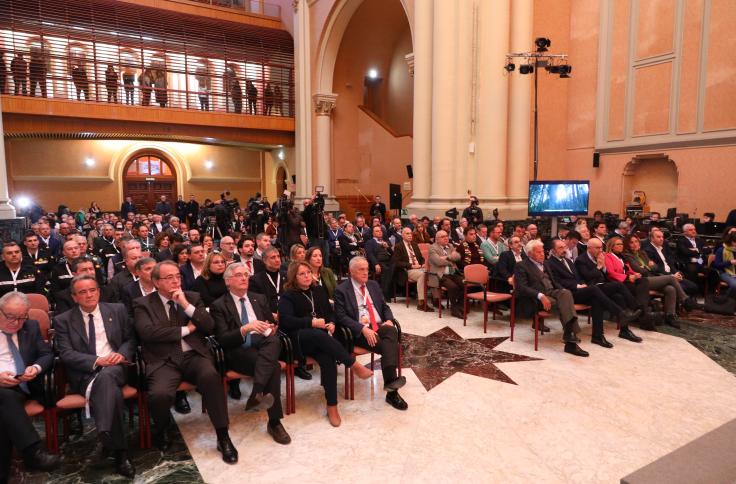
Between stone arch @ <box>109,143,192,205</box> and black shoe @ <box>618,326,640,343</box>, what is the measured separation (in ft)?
61.4

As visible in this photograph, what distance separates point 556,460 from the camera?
295cm

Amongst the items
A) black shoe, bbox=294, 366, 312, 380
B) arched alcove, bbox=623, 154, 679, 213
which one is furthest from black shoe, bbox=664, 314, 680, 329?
arched alcove, bbox=623, 154, 679, 213

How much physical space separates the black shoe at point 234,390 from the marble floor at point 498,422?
133 mm

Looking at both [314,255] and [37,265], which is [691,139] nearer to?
[314,255]

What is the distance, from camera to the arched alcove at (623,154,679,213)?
405 inches

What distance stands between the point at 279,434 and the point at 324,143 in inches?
547

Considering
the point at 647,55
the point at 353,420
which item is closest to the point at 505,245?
the point at 353,420

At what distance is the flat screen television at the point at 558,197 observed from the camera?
925 centimetres

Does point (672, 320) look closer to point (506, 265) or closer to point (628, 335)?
point (628, 335)

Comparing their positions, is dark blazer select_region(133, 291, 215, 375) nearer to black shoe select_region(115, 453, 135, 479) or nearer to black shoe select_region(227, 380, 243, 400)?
black shoe select_region(115, 453, 135, 479)

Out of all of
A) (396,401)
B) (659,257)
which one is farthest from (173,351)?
(659,257)

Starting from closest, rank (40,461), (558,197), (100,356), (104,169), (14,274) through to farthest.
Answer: (40,461), (100,356), (14,274), (558,197), (104,169)

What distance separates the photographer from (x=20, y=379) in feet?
9.14

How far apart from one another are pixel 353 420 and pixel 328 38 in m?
14.3
